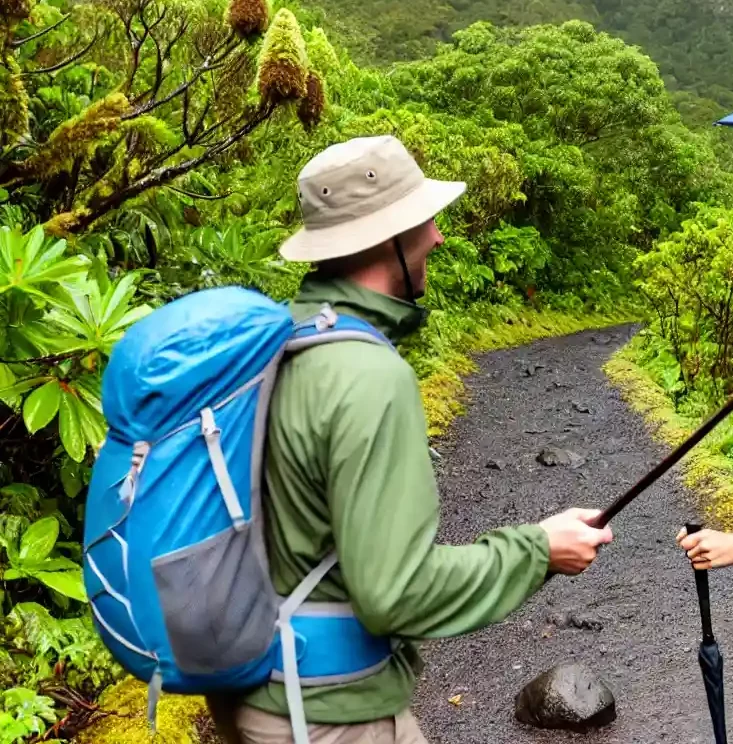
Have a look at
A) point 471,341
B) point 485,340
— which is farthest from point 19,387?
point 485,340

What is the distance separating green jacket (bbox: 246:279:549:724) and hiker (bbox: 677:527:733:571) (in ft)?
2.03

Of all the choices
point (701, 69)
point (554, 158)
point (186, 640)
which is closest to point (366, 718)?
point (186, 640)

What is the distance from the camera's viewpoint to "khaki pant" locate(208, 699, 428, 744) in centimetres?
166

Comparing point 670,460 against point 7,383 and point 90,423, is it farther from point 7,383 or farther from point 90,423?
point 7,383

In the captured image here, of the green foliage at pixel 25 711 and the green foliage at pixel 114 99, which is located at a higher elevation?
the green foliage at pixel 114 99

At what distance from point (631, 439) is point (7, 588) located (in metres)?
6.52

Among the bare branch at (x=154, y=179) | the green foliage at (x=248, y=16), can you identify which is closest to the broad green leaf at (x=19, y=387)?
the bare branch at (x=154, y=179)

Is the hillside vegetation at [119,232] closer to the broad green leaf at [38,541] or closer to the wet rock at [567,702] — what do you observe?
the broad green leaf at [38,541]

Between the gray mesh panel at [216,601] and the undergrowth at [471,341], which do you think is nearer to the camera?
the gray mesh panel at [216,601]

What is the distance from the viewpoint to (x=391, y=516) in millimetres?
1449

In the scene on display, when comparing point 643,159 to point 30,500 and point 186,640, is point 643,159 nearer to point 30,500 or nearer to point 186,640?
point 30,500

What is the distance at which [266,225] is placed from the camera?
21.6 ft

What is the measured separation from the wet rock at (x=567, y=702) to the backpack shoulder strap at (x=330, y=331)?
324 centimetres

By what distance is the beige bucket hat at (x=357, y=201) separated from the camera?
1.68 metres
